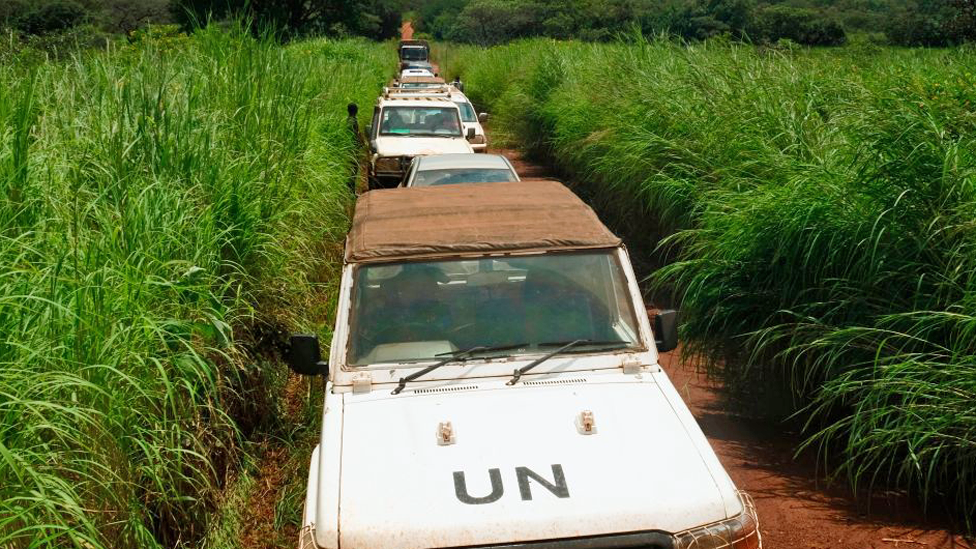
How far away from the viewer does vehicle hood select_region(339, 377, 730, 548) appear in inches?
128

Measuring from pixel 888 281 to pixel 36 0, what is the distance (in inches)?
890

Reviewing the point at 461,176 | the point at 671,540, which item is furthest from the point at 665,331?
the point at 461,176

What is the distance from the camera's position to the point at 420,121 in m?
14.8

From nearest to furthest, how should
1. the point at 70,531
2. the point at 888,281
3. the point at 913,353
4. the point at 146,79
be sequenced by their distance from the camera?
the point at 70,531 → the point at 913,353 → the point at 888,281 → the point at 146,79

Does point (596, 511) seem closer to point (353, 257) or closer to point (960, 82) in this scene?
point (353, 257)

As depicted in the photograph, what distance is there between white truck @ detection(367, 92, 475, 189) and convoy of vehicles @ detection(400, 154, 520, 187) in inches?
109

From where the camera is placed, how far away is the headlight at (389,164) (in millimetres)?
13320

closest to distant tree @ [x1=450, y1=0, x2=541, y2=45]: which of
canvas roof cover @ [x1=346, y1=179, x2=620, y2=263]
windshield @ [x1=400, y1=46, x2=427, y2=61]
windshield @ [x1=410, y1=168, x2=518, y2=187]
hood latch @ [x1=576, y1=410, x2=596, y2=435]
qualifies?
windshield @ [x1=400, y1=46, x2=427, y2=61]

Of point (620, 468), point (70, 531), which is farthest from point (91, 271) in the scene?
point (620, 468)

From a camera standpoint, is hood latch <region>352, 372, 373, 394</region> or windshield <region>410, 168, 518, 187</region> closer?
hood latch <region>352, 372, 373, 394</region>

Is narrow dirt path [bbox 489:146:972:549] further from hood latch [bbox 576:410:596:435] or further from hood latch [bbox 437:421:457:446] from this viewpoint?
hood latch [bbox 437:421:457:446]

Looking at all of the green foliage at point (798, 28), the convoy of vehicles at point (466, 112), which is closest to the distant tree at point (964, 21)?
the green foliage at point (798, 28)

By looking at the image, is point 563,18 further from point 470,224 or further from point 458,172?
point 470,224

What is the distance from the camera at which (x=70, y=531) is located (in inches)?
123
